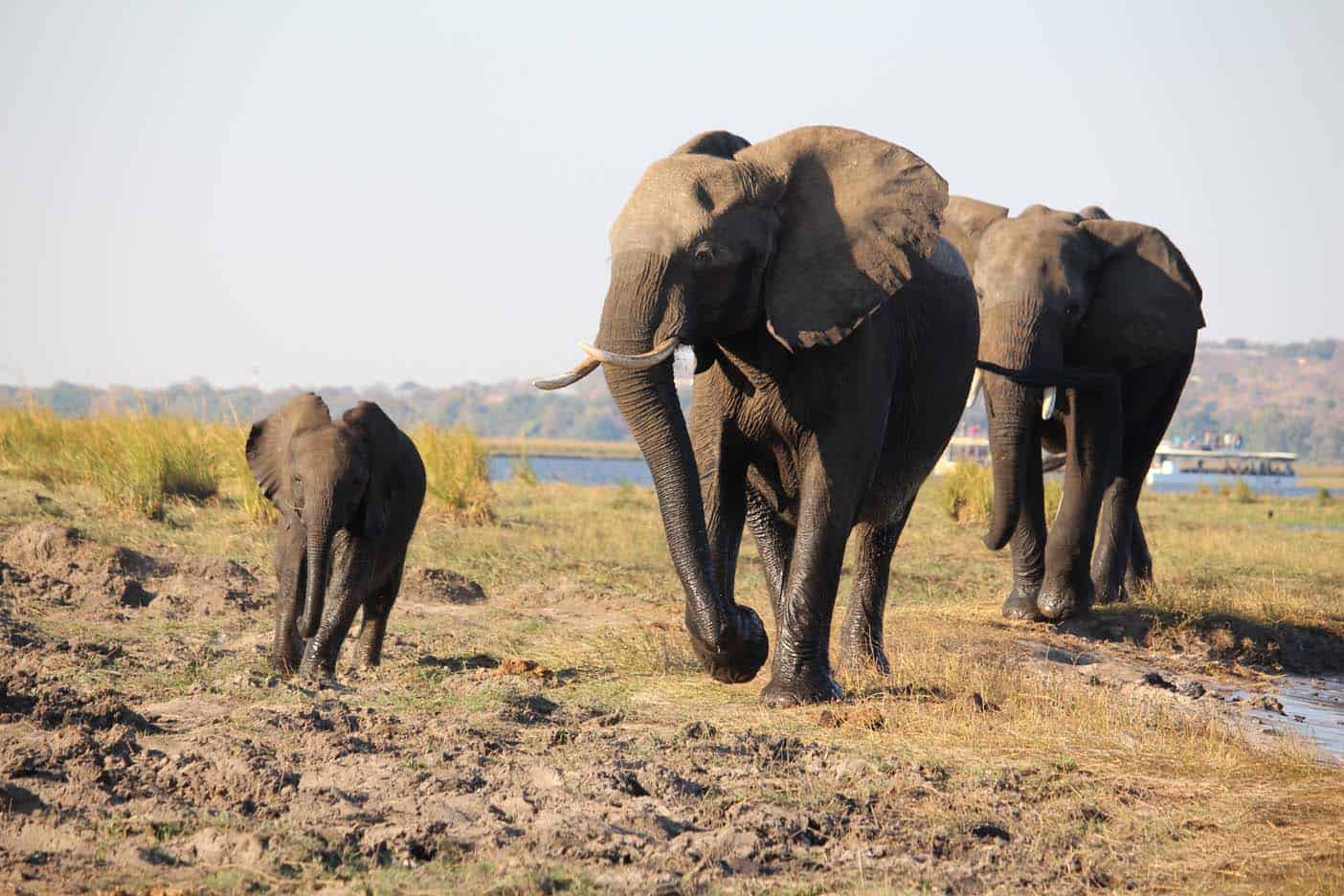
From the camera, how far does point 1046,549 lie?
12.4 meters

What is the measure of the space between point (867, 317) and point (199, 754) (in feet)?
11.3

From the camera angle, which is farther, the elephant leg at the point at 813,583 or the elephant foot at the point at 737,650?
the elephant leg at the point at 813,583

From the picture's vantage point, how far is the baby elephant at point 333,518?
8.61 meters

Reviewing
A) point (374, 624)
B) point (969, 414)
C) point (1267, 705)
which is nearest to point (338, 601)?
point (374, 624)

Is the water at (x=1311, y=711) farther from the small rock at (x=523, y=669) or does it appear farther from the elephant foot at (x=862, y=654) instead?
the small rock at (x=523, y=669)

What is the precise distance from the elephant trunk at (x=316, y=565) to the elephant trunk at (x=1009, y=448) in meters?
5.11

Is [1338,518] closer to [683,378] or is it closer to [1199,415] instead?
[683,378]

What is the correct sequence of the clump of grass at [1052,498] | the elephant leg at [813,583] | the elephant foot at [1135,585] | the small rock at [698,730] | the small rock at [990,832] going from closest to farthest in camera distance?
the small rock at [990,832] < the small rock at [698,730] < the elephant leg at [813,583] < the elephant foot at [1135,585] < the clump of grass at [1052,498]

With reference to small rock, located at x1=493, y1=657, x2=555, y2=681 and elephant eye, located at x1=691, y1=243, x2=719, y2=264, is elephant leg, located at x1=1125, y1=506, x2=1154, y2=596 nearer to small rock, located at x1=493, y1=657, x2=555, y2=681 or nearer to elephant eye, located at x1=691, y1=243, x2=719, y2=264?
small rock, located at x1=493, y1=657, x2=555, y2=681

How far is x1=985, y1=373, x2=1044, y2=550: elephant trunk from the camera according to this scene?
11.7 meters

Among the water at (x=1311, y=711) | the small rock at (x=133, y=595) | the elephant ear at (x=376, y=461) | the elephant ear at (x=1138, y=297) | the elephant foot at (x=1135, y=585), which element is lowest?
the small rock at (x=133, y=595)

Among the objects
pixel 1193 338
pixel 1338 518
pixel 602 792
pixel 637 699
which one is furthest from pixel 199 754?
pixel 1338 518

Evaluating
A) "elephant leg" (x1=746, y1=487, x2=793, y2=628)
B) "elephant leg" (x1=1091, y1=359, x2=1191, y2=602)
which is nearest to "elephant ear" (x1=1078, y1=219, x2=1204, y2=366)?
"elephant leg" (x1=1091, y1=359, x2=1191, y2=602)

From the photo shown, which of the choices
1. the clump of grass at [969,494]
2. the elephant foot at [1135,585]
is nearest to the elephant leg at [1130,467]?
the elephant foot at [1135,585]
